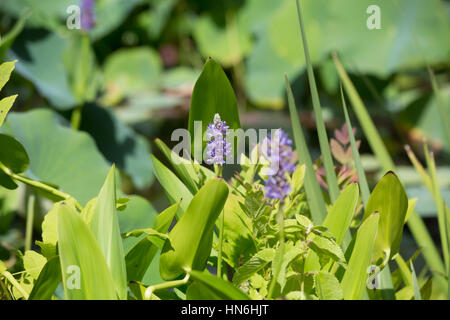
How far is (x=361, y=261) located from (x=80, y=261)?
0.19m

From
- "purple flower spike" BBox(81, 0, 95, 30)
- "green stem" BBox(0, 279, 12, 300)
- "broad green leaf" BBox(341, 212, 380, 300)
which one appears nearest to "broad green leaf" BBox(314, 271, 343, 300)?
"broad green leaf" BBox(341, 212, 380, 300)

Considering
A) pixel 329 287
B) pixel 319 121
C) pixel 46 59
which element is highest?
pixel 46 59

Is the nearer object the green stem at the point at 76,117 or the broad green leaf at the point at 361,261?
the broad green leaf at the point at 361,261

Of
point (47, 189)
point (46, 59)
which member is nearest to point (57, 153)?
point (47, 189)

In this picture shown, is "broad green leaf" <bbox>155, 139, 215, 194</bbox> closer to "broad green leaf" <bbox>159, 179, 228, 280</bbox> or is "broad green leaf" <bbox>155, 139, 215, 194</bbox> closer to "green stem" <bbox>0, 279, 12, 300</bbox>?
"broad green leaf" <bbox>159, 179, 228, 280</bbox>

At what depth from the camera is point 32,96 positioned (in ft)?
4.29

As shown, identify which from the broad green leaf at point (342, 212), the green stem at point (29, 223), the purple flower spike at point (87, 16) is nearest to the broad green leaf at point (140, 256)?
the broad green leaf at point (342, 212)

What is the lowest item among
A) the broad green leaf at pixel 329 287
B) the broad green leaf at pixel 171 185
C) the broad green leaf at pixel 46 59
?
the broad green leaf at pixel 329 287

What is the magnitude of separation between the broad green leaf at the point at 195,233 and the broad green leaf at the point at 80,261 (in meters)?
0.05

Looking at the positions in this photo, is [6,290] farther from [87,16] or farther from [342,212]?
[87,16]

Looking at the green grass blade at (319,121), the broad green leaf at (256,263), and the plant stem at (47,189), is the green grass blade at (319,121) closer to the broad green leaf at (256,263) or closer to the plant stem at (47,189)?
the broad green leaf at (256,263)

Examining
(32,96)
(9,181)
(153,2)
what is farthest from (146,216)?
(153,2)

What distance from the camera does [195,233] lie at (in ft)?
1.08

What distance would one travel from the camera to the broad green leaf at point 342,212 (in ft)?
1.16
